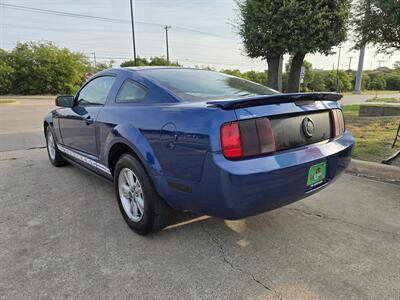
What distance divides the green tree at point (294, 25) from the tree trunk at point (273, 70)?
1.23 ft

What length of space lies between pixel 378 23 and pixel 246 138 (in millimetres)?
6650

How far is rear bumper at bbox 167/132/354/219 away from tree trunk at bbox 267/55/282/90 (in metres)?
7.59

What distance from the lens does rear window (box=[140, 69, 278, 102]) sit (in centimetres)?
272

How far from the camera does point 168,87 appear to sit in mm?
2711

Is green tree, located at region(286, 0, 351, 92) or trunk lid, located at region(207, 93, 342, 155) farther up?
green tree, located at region(286, 0, 351, 92)

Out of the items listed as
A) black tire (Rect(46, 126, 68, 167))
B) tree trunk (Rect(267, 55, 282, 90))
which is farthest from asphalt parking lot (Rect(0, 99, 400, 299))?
tree trunk (Rect(267, 55, 282, 90))

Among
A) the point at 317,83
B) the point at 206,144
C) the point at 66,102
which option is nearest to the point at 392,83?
the point at 317,83

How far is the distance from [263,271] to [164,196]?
3.08 ft

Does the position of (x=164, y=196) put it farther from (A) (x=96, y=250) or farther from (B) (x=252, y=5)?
(B) (x=252, y=5)

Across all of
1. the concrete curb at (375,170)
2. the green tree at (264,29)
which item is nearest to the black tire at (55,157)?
the concrete curb at (375,170)

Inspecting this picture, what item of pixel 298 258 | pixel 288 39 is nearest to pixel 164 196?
pixel 298 258

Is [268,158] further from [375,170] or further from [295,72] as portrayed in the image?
[295,72]

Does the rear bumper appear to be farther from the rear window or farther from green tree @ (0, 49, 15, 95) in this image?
green tree @ (0, 49, 15, 95)

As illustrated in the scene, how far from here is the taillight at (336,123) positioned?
2.68 meters
